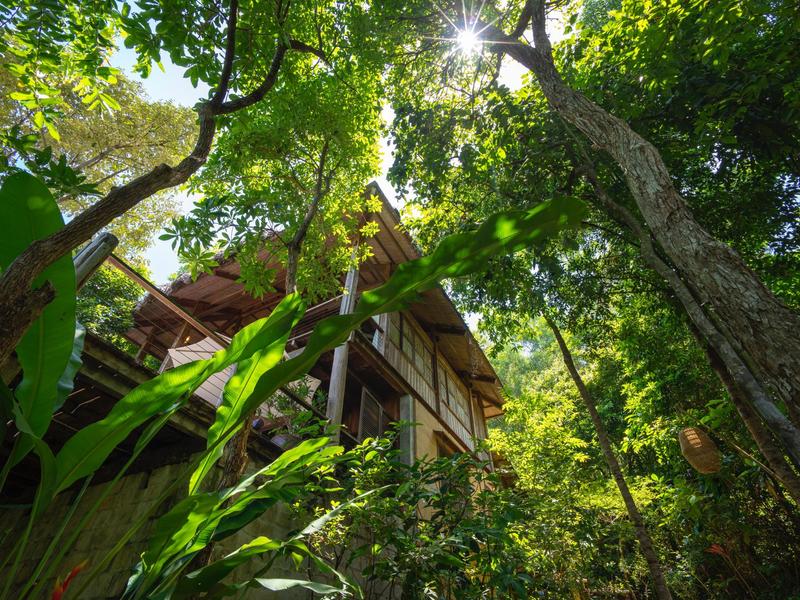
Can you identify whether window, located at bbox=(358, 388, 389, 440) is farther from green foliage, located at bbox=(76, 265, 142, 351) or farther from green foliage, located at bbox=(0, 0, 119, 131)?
green foliage, located at bbox=(76, 265, 142, 351)

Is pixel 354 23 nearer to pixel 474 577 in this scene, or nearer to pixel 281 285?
pixel 281 285

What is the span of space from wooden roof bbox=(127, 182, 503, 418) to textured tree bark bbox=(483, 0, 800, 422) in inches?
166

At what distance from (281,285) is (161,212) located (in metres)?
7.68

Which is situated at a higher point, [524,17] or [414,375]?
[524,17]

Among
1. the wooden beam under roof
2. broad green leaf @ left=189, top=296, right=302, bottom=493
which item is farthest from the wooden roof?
broad green leaf @ left=189, top=296, right=302, bottom=493

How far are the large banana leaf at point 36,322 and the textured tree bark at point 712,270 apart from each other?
9.80ft

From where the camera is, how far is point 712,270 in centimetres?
237

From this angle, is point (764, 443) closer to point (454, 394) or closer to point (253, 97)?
point (253, 97)

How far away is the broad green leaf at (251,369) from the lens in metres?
1.37

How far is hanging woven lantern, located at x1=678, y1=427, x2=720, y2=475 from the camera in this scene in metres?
4.93

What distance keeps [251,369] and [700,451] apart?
5.75 m

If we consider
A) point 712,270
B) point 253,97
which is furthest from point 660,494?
point 253,97

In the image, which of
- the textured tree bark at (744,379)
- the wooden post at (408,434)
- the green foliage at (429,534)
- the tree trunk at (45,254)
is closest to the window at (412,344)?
the wooden post at (408,434)

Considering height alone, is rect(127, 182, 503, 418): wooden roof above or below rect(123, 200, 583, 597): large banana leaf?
above
